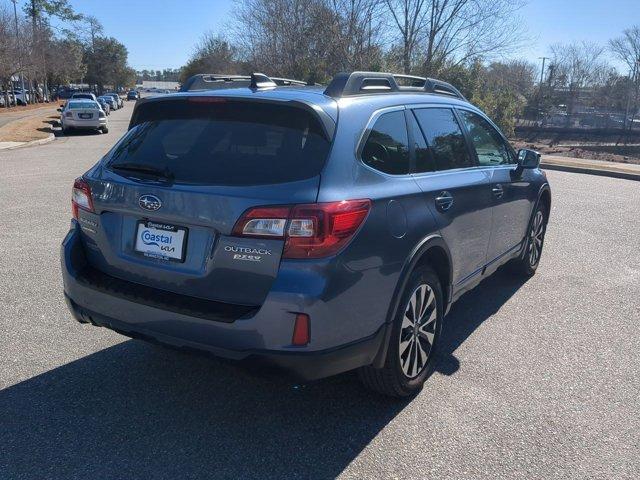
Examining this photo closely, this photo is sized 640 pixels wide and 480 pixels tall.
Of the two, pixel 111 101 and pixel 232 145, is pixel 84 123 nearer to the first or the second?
pixel 232 145

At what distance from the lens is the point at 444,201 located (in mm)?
3646

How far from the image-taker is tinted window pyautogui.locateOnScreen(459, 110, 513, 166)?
14.9ft

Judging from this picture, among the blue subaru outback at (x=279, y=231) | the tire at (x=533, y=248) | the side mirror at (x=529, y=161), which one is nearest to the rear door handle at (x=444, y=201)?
the blue subaru outback at (x=279, y=231)

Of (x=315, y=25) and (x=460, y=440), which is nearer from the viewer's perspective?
(x=460, y=440)

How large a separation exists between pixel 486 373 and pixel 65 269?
8.91ft

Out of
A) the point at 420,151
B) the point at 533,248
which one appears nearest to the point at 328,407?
the point at 420,151

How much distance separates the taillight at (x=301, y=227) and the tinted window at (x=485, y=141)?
2.16m

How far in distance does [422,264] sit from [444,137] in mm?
1082

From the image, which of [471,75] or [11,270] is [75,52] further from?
[11,270]

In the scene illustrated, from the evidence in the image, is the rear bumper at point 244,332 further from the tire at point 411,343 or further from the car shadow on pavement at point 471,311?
the car shadow on pavement at point 471,311

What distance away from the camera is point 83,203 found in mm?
3402

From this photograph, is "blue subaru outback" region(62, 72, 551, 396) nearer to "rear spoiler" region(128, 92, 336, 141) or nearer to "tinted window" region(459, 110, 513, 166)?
"rear spoiler" region(128, 92, 336, 141)

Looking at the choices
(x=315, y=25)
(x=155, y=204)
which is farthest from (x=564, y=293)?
(x=315, y=25)

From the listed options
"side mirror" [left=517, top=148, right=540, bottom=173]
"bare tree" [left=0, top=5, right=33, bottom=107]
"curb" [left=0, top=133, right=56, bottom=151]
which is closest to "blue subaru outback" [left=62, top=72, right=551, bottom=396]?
"side mirror" [left=517, top=148, right=540, bottom=173]
